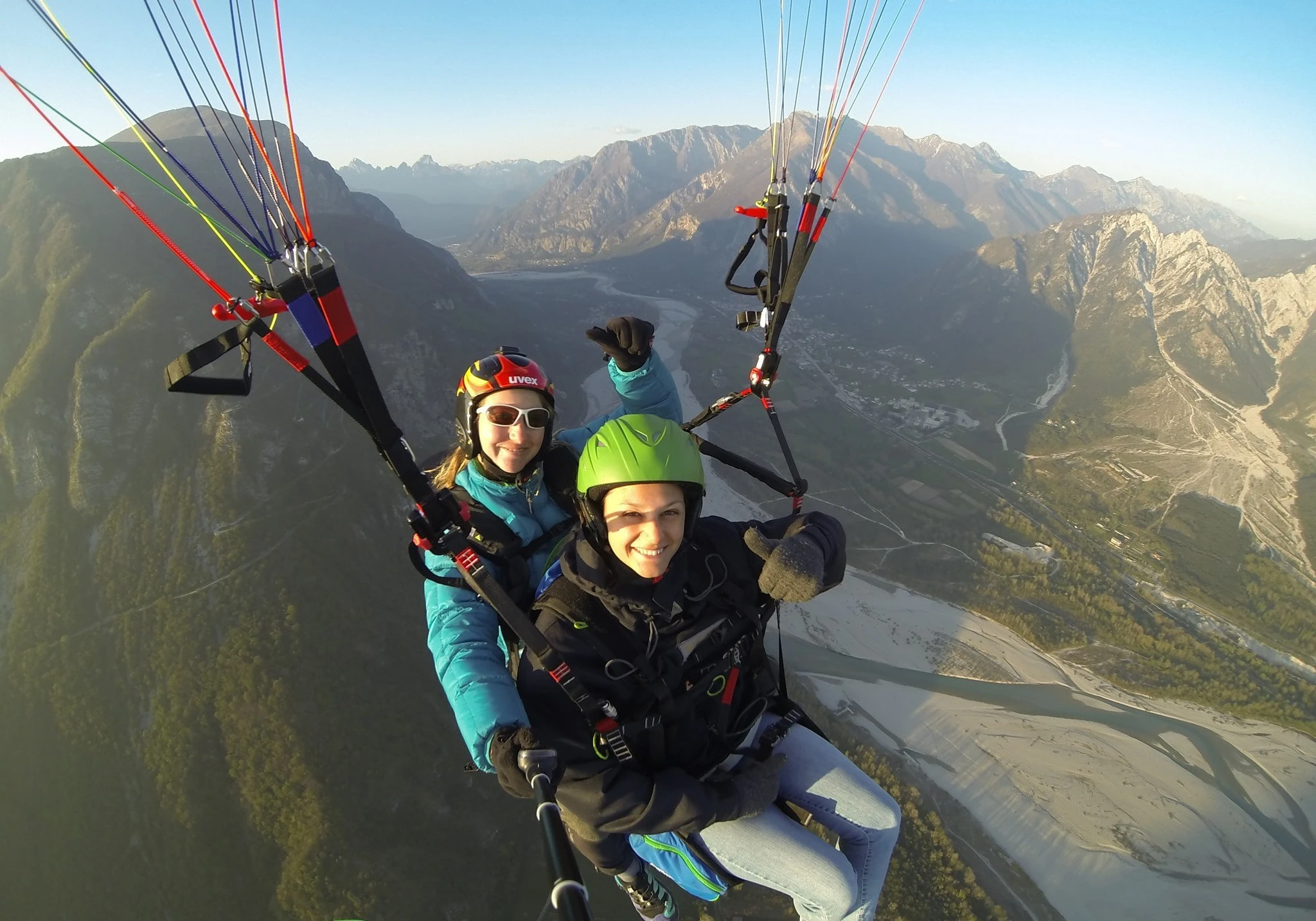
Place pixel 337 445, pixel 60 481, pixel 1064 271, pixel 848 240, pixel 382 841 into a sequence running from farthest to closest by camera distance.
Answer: pixel 848 240 < pixel 1064 271 < pixel 337 445 < pixel 60 481 < pixel 382 841

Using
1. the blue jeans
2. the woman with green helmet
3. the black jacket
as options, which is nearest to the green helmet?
the woman with green helmet

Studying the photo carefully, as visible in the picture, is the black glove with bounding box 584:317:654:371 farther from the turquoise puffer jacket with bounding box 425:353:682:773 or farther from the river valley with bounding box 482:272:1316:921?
the river valley with bounding box 482:272:1316:921

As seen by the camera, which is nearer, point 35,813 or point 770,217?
point 770,217

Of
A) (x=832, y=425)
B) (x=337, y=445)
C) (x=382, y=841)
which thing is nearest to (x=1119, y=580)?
(x=832, y=425)

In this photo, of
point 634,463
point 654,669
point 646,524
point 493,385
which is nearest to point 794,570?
point 646,524

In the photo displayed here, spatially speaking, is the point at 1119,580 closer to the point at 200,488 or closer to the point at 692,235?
the point at 200,488

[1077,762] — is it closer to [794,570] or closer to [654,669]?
[794,570]
